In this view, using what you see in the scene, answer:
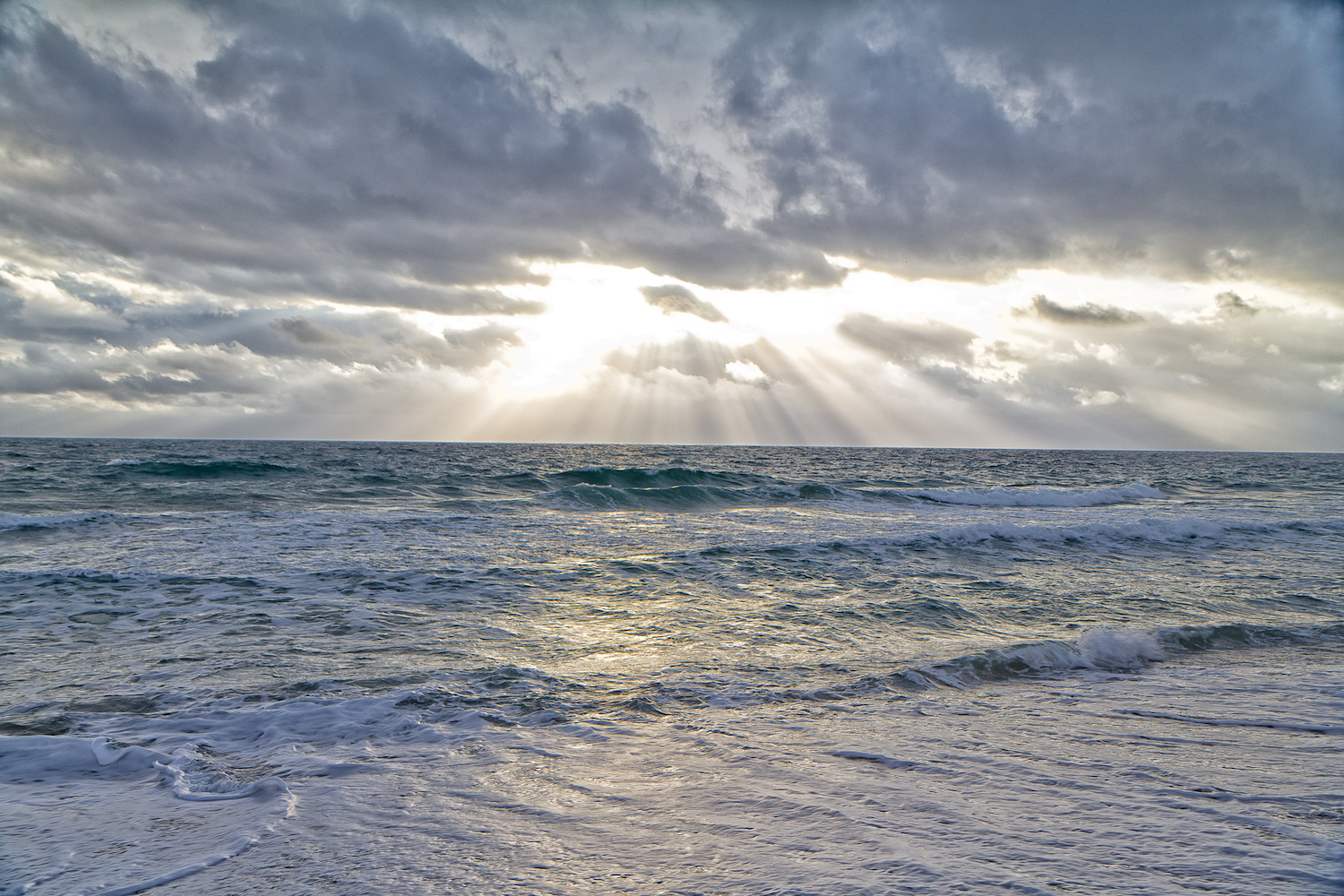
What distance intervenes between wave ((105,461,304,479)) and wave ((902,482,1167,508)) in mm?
32257

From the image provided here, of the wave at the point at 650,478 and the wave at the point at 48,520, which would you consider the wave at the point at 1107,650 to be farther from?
the wave at the point at 650,478

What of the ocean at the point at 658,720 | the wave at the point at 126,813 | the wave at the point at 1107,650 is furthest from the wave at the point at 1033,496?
the wave at the point at 126,813

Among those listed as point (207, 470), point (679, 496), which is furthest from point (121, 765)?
point (207, 470)

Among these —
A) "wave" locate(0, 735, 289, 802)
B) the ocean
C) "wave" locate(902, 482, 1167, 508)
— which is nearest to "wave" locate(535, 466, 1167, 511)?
"wave" locate(902, 482, 1167, 508)

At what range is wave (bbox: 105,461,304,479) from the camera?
3431cm

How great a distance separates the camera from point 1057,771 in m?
5.15

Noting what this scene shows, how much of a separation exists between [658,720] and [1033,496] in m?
33.6

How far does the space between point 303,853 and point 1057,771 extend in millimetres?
4982

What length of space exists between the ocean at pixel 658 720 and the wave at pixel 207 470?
18778 mm

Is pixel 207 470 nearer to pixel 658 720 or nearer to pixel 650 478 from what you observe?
pixel 650 478

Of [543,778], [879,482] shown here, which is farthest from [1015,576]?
[879,482]

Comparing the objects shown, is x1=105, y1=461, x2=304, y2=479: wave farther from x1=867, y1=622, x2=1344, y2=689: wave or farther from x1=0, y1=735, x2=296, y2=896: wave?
x1=867, y1=622, x2=1344, y2=689: wave

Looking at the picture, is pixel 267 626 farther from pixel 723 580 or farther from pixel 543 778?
pixel 723 580

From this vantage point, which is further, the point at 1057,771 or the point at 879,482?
the point at 879,482
